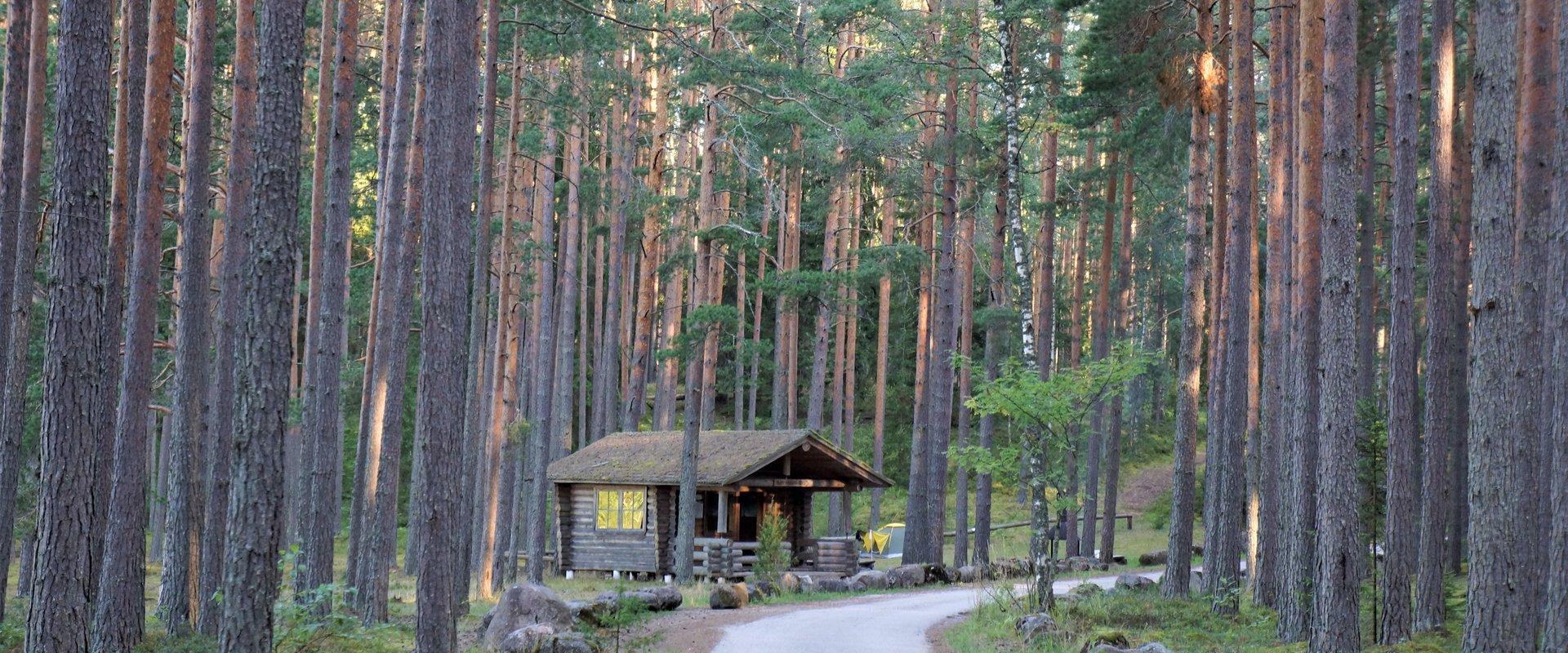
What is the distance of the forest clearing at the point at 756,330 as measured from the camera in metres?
9.12

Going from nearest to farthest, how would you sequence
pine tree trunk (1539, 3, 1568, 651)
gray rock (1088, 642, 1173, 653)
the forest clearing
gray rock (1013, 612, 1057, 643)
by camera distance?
pine tree trunk (1539, 3, 1568, 651) → the forest clearing → gray rock (1088, 642, 1173, 653) → gray rock (1013, 612, 1057, 643)

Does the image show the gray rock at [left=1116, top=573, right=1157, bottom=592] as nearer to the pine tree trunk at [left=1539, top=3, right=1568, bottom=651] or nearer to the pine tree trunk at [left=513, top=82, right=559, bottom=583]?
the pine tree trunk at [left=513, top=82, right=559, bottom=583]

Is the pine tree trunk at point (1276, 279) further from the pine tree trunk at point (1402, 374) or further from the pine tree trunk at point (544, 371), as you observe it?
the pine tree trunk at point (544, 371)

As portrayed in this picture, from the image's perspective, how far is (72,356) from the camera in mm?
9016

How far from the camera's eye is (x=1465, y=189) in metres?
20.8

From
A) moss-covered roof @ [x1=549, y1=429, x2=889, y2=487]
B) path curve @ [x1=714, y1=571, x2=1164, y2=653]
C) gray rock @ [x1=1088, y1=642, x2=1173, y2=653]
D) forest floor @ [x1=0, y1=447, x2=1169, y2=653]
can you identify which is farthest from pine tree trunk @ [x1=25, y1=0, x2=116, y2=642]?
moss-covered roof @ [x1=549, y1=429, x2=889, y2=487]

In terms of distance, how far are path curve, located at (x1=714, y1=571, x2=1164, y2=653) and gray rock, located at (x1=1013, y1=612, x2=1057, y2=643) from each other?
1161 millimetres

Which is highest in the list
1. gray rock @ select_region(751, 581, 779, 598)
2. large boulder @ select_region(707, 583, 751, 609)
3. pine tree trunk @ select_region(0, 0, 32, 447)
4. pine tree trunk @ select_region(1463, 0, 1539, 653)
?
pine tree trunk @ select_region(0, 0, 32, 447)

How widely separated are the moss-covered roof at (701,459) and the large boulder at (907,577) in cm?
303

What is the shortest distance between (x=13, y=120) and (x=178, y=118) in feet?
40.1

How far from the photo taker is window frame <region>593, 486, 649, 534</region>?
993 inches

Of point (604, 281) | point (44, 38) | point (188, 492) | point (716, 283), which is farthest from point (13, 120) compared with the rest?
point (604, 281)

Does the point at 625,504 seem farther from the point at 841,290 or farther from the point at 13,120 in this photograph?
the point at 13,120

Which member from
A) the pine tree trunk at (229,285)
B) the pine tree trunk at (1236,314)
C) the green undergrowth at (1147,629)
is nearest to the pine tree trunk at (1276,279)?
the pine tree trunk at (1236,314)
